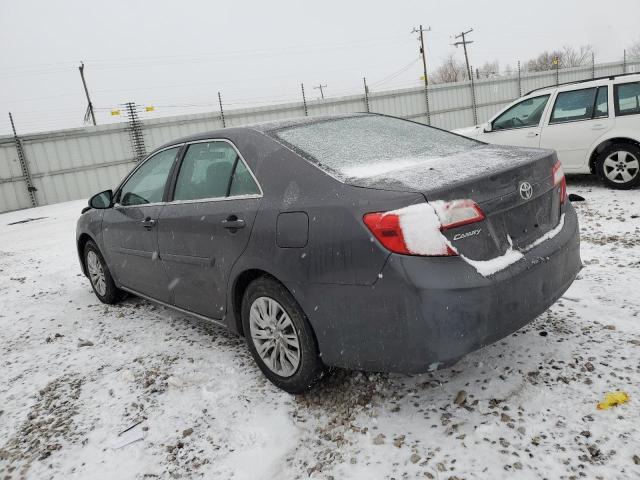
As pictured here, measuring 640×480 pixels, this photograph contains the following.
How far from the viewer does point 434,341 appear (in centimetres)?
205

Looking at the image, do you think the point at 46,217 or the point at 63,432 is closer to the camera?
the point at 63,432

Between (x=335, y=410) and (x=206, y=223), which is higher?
(x=206, y=223)

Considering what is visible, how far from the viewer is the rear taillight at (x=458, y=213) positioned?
2.05 metres

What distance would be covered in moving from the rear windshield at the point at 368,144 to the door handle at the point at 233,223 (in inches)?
20.2

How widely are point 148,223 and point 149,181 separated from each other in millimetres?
449

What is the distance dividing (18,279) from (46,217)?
772 centimetres

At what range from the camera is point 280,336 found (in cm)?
265

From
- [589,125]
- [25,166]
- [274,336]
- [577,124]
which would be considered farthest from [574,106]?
[25,166]

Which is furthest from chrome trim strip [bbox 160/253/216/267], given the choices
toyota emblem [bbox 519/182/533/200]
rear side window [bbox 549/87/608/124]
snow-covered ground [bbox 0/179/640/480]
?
rear side window [bbox 549/87/608/124]

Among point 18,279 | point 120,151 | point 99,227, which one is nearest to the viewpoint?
point 99,227

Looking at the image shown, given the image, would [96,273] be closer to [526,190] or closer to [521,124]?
[526,190]

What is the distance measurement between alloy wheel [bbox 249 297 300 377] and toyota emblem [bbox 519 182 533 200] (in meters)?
1.34

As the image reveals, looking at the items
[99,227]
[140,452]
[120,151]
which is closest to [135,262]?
[99,227]

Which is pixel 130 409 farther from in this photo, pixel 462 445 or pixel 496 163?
pixel 496 163
